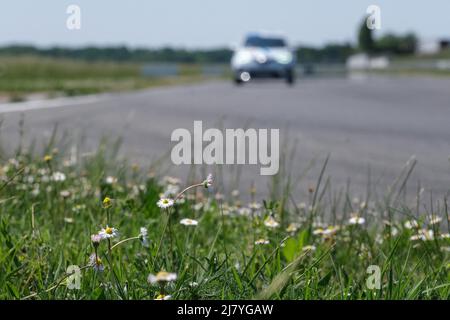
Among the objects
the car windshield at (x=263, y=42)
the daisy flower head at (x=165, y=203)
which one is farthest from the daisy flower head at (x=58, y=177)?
the car windshield at (x=263, y=42)

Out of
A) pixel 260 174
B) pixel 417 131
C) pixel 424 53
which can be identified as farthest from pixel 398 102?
pixel 424 53

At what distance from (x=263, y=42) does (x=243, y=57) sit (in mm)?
1769

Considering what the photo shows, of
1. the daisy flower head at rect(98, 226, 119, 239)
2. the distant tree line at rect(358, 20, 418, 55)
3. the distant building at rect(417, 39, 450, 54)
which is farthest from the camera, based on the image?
the distant tree line at rect(358, 20, 418, 55)

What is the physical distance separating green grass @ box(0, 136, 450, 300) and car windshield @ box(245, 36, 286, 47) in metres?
25.8

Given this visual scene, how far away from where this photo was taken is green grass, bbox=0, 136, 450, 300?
2.86 meters

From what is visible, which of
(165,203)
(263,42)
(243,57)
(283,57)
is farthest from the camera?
(263,42)

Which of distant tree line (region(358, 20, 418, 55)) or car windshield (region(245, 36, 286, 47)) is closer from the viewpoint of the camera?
car windshield (region(245, 36, 286, 47))

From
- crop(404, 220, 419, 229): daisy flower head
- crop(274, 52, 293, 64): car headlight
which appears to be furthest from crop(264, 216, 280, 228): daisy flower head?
crop(274, 52, 293, 64): car headlight

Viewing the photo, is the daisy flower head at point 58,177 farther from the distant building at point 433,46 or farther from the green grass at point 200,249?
the distant building at point 433,46

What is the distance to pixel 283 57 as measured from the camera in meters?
30.4

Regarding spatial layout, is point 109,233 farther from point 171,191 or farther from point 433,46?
point 433,46

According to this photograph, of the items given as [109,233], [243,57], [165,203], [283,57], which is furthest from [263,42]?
[109,233]

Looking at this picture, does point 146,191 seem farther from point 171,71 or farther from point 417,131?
point 171,71

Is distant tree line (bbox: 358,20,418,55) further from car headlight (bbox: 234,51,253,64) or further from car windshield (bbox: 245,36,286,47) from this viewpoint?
car headlight (bbox: 234,51,253,64)
